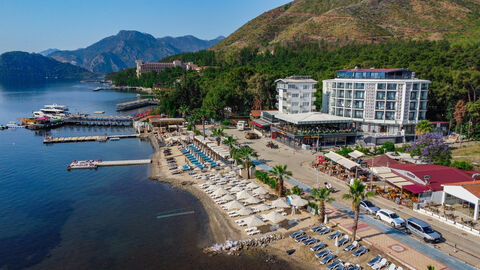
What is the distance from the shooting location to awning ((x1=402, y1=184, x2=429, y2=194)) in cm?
3863

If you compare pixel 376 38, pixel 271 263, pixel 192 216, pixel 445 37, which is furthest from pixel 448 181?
pixel 376 38

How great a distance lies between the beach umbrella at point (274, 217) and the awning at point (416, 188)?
52.5ft

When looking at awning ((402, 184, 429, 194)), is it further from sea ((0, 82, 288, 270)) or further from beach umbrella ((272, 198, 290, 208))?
sea ((0, 82, 288, 270))

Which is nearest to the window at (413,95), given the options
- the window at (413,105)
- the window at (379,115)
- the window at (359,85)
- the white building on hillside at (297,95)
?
the window at (413,105)

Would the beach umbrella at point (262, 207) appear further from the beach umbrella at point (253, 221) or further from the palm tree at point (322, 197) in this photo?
the palm tree at point (322, 197)

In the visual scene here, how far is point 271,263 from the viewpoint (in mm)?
30594

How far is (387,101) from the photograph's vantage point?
73875mm

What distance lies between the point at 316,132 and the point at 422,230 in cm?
3790

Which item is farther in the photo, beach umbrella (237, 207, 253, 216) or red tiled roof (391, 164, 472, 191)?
red tiled roof (391, 164, 472, 191)

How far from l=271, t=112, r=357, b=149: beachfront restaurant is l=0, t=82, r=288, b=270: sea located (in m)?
29.6

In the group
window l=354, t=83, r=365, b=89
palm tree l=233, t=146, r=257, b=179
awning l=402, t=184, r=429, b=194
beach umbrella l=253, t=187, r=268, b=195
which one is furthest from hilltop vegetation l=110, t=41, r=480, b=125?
beach umbrella l=253, t=187, r=268, b=195

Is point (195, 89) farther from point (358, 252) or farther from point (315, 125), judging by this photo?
point (358, 252)

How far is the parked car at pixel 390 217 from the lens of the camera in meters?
33.7

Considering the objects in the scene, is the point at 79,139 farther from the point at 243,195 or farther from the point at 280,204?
the point at 280,204
